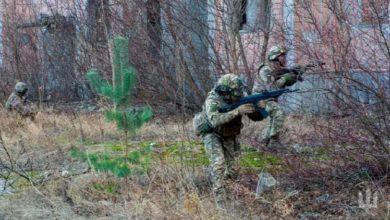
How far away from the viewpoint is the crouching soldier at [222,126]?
6.11 metres

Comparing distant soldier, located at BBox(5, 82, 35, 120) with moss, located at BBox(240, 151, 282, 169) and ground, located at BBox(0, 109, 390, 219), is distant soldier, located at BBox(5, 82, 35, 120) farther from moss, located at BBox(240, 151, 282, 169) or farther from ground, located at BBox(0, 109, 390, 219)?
moss, located at BBox(240, 151, 282, 169)

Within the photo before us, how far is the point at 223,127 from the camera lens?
6316 mm

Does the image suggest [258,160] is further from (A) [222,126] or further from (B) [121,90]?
(B) [121,90]

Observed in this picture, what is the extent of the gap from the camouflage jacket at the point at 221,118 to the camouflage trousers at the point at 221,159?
0.10m

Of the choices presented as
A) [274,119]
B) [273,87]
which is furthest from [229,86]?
[274,119]

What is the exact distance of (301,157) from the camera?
7.08m

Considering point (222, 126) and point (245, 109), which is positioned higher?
point (245, 109)

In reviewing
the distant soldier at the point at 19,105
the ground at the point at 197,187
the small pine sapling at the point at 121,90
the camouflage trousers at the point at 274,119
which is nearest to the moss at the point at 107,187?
the ground at the point at 197,187

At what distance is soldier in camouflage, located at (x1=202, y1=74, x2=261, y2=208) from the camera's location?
6.11 metres

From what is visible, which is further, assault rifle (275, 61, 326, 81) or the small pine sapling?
assault rifle (275, 61, 326, 81)

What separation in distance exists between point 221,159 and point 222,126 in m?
0.32

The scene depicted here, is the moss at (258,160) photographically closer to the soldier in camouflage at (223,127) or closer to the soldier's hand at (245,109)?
the soldier in camouflage at (223,127)

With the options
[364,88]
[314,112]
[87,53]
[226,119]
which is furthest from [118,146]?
[87,53]

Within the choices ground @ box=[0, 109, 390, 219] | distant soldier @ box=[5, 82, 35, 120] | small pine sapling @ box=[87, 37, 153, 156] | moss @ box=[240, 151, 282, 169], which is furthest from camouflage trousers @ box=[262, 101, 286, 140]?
distant soldier @ box=[5, 82, 35, 120]
